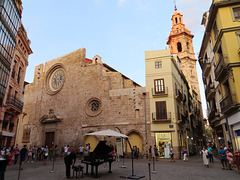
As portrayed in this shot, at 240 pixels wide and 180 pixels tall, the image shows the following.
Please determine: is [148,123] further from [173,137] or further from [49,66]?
[49,66]

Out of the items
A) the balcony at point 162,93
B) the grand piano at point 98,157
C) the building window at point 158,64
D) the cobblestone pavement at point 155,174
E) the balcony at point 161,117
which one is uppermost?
the building window at point 158,64

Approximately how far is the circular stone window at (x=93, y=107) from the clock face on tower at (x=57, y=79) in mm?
6851

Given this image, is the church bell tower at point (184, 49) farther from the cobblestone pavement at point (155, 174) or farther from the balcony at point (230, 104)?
the cobblestone pavement at point (155, 174)

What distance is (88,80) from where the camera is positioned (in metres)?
26.4

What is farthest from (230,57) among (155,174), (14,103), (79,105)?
(14,103)

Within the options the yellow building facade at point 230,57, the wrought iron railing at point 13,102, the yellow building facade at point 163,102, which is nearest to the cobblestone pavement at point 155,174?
the yellow building facade at point 230,57

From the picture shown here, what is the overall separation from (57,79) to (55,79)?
0.53m

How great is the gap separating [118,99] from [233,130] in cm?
1268

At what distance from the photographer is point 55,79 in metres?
30.8

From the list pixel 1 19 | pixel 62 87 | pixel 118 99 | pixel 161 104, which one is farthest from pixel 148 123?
pixel 1 19

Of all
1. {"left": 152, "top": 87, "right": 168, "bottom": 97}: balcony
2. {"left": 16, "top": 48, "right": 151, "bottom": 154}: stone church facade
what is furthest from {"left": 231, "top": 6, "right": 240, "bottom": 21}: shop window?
{"left": 16, "top": 48, "right": 151, "bottom": 154}: stone church facade

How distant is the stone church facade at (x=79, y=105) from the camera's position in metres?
21.8

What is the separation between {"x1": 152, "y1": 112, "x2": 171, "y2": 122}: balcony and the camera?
20.0 m

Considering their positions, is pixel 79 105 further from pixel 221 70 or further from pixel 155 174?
pixel 221 70
